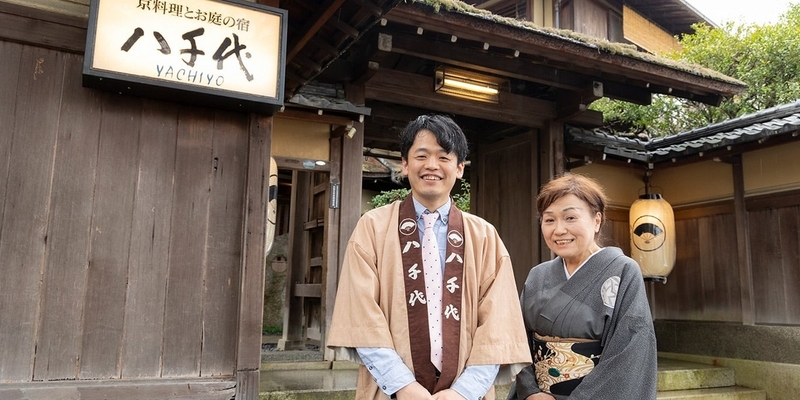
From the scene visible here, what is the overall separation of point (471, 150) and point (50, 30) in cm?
688

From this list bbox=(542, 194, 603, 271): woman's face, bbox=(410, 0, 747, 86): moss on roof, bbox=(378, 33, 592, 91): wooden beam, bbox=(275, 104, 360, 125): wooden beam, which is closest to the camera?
bbox=(542, 194, 603, 271): woman's face

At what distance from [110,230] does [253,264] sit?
31.7 inches

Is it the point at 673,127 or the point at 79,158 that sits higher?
A: the point at 673,127

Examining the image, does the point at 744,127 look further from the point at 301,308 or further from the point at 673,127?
the point at 301,308

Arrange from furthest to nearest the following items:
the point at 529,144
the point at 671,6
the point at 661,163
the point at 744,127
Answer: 1. the point at 671,6
2. the point at 661,163
3. the point at 529,144
4. the point at 744,127

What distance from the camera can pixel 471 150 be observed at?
30.8ft

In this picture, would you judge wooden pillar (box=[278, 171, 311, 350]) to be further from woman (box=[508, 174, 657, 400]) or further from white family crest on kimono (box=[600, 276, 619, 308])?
white family crest on kimono (box=[600, 276, 619, 308])

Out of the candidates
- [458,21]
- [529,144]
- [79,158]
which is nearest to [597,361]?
[79,158]

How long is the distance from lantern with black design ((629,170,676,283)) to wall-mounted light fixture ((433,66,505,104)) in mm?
2831

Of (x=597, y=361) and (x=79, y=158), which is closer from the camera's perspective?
(x=597, y=361)

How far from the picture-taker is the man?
7.79ft

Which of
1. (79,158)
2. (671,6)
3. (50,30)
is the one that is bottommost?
(79,158)

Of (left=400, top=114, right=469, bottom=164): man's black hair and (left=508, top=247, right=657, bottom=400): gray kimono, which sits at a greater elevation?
(left=400, top=114, right=469, bottom=164): man's black hair

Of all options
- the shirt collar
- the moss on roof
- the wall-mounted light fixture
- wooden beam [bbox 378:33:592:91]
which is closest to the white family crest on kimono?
the shirt collar
